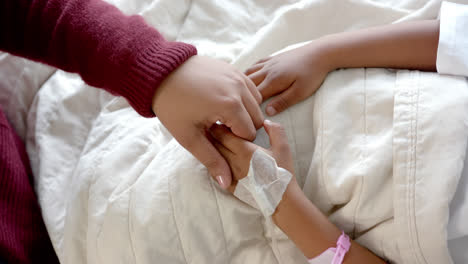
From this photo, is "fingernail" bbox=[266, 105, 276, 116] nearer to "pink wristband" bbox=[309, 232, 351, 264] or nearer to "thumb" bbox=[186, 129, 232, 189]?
"thumb" bbox=[186, 129, 232, 189]

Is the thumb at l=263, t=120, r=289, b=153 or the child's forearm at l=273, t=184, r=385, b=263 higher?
the thumb at l=263, t=120, r=289, b=153

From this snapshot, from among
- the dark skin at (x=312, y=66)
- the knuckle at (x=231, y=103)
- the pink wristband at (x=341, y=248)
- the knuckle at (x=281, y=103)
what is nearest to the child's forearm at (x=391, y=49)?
the dark skin at (x=312, y=66)

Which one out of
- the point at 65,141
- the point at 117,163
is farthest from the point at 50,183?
the point at 117,163

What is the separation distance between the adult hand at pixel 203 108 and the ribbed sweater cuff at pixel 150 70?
0.02 metres

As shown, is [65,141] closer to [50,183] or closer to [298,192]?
[50,183]

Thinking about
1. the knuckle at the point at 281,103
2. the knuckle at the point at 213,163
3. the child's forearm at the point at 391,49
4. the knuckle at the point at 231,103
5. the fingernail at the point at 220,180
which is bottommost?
the fingernail at the point at 220,180

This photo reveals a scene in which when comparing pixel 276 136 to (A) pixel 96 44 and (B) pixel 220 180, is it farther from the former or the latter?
(A) pixel 96 44

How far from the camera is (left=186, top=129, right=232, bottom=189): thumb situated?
26.0 inches

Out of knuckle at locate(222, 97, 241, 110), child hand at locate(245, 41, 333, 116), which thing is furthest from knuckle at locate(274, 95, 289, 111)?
knuckle at locate(222, 97, 241, 110)

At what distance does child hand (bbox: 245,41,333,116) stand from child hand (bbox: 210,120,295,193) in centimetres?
6

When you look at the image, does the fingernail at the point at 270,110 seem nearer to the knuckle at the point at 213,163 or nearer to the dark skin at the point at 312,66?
the dark skin at the point at 312,66

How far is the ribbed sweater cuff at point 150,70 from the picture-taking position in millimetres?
647

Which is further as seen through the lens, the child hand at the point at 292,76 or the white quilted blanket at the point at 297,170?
the child hand at the point at 292,76

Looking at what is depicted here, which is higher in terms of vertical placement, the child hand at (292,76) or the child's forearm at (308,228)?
the child hand at (292,76)
